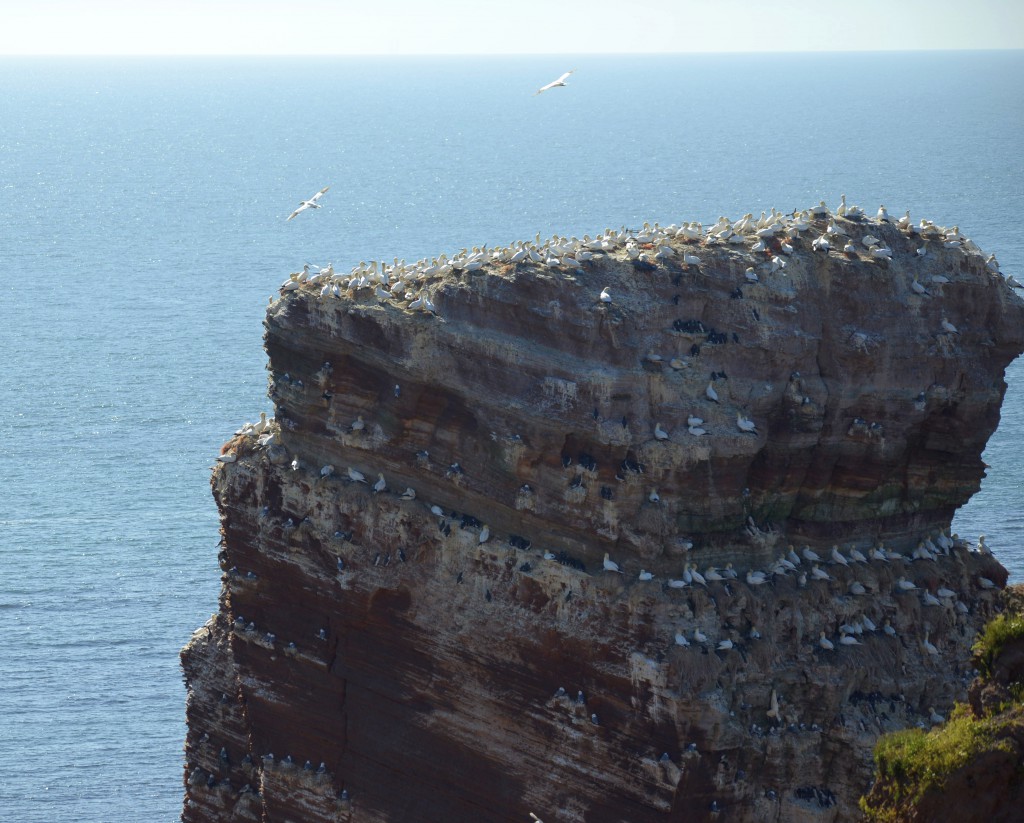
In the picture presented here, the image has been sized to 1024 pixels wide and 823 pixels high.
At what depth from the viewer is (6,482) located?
10488 centimetres

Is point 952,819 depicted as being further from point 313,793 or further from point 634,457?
point 313,793

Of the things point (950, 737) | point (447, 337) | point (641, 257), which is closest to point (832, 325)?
point (641, 257)

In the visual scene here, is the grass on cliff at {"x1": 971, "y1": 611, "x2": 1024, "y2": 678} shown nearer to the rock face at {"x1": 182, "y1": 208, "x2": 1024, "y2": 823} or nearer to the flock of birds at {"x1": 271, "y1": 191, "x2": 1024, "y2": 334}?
the rock face at {"x1": 182, "y1": 208, "x2": 1024, "y2": 823}

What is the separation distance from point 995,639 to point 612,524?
1288cm

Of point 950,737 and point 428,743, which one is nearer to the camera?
point 950,737

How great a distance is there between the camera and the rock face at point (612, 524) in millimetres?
44844

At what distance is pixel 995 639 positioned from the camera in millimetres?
34344

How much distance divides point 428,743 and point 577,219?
15137cm

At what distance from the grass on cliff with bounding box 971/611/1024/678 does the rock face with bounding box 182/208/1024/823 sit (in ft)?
34.1

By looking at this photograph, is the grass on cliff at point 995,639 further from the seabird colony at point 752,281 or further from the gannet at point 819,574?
the gannet at point 819,574

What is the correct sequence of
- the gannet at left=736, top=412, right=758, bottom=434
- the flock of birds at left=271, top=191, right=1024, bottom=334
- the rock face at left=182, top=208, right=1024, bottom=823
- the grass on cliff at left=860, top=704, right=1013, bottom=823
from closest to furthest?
the grass on cliff at left=860, top=704, right=1013, bottom=823 < the rock face at left=182, top=208, right=1024, bottom=823 < the gannet at left=736, top=412, right=758, bottom=434 < the flock of birds at left=271, top=191, right=1024, bottom=334

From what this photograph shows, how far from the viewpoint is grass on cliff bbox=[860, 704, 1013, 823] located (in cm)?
3039

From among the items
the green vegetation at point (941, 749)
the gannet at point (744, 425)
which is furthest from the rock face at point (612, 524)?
the green vegetation at point (941, 749)

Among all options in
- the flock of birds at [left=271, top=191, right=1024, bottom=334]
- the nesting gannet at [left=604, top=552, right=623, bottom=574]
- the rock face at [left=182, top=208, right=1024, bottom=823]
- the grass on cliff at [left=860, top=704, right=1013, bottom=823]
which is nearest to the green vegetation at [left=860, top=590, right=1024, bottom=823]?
the grass on cliff at [left=860, top=704, right=1013, bottom=823]
